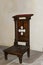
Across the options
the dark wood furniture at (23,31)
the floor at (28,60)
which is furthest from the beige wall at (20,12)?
the dark wood furniture at (23,31)

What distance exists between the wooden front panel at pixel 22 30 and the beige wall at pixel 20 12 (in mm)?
643

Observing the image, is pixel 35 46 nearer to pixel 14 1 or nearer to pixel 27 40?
pixel 27 40

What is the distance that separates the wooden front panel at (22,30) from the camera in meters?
4.01

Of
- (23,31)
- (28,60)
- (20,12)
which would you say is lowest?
(28,60)

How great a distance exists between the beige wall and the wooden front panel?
2.11ft

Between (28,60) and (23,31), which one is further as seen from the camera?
(23,31)

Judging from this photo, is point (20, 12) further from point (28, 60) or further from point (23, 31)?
point (28, 60)

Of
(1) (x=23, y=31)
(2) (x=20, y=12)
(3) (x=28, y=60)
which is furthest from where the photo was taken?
(2) (x=20, y=12)

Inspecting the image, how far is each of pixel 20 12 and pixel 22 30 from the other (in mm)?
945

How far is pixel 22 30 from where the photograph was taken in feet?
13.3

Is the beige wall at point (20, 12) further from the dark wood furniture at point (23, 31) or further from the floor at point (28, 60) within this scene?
the dark wood furniture at point (23, 31)

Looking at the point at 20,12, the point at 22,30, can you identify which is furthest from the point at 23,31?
the point at 20,12

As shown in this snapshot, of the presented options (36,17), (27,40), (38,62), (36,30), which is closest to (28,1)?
(36,17)

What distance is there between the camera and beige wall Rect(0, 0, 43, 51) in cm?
452
